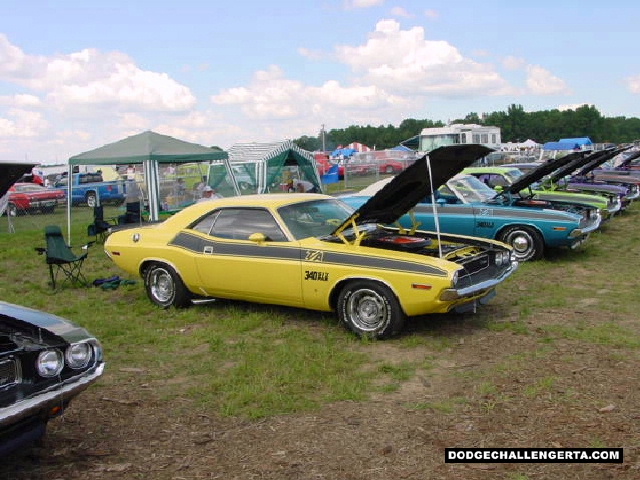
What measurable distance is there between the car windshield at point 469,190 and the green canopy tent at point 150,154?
21.2 feet

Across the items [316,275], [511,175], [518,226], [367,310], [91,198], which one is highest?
[91,198]

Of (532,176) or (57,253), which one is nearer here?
(57,253)

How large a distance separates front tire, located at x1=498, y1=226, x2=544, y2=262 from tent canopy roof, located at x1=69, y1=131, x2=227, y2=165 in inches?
302

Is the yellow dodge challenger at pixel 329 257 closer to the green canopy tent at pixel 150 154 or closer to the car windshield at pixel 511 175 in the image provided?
the green canopy tent at pixel 150 154

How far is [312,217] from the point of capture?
6953 millimetres

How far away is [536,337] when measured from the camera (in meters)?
5.91

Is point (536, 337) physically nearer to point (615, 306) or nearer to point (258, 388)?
point (615, 306)

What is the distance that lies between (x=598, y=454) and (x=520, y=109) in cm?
8378

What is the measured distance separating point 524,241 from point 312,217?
4457 millimetres

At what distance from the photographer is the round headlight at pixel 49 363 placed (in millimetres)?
3512

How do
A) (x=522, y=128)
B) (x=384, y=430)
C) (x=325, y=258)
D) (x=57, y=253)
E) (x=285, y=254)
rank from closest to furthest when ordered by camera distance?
(x=384, y=430) < (x=325, y=258) < (x=285, y=254) < (x=57, y=253) < (x=522, y=128)

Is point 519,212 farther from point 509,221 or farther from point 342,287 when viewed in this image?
point 342,287

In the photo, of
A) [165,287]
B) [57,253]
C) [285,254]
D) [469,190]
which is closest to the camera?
[285,254]

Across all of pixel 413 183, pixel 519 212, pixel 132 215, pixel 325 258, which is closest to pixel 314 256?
pixel 325 258
